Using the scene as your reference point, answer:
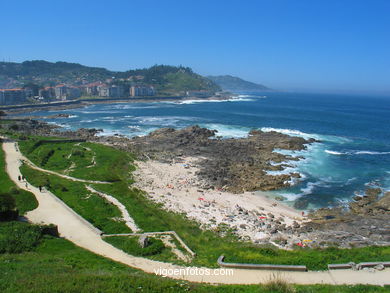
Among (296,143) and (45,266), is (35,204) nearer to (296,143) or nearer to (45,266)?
(45,266)

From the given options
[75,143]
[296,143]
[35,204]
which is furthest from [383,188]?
[75,143]

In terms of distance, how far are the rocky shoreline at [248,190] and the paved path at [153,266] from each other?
296 inches

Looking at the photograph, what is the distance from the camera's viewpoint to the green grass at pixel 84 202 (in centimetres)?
2263

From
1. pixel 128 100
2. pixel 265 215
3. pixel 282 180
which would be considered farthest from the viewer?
pixel 128 100

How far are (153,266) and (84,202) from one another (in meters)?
12.8

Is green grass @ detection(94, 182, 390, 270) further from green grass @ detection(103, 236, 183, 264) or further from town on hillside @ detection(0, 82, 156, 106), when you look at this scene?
town on hillside @ detection(0, 82, 156, 106)

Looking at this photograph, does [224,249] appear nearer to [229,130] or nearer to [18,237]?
[18,237]

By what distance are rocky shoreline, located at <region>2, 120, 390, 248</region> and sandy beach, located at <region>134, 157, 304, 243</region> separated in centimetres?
9

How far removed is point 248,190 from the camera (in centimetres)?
3756

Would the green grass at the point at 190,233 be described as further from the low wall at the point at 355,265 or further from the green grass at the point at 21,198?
the green grass at the point at 21,198

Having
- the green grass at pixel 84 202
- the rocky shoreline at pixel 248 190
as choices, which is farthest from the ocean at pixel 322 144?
the green grass at pixel 84 202

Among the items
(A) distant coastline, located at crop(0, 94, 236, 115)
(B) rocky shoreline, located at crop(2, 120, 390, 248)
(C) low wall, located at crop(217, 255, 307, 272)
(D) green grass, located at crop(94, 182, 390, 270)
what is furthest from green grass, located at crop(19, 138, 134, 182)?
(A) distant coastline, located at crop(0, 94, 236, 115)

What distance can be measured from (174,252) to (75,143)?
4345cm

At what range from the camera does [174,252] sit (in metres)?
18.4
